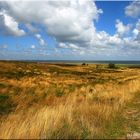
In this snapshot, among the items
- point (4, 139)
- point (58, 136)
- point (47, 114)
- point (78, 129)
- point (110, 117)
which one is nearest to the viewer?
point (4, 139)

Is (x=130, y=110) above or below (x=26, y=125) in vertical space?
below

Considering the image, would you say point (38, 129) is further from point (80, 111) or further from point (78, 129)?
point (80, 111)

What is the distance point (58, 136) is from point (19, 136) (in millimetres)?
967

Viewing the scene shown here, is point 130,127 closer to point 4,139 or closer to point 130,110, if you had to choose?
point 130,110

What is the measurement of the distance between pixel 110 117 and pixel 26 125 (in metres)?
3.43

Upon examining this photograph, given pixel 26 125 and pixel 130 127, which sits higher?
pixel 26 125

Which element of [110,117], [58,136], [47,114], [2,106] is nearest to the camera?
[58,136]

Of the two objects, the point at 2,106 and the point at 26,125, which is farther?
the point at 2,106

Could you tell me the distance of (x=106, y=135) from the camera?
23.5 feet

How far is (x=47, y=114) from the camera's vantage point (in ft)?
25.7

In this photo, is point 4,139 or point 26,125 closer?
point 4,139

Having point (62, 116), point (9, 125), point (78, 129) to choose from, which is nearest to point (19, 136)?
point (9, 125)

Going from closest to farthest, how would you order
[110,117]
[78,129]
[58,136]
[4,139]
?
[4,139], [58,136], [78,129], [110,117]

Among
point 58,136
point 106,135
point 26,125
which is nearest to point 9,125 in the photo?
point 26,125
